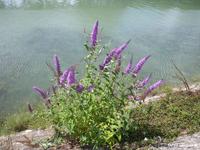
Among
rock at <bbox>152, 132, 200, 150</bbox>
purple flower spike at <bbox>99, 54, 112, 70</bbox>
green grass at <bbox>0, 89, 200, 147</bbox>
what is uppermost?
purple flower spike at <bbox>99, 54, 112, 70</bbox>

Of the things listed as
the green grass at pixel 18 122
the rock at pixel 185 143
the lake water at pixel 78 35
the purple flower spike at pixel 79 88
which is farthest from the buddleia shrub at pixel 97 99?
the lake water at pixel 78 35

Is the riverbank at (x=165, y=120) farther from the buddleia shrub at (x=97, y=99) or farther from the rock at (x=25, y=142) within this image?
the buddleia shrub at (x=97, y=99)

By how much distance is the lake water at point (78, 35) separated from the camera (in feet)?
30.3

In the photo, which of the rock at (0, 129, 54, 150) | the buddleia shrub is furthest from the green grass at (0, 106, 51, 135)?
the buddleia shrub

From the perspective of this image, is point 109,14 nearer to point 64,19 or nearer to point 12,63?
point 64,19

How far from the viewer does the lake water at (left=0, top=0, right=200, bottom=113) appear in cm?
923

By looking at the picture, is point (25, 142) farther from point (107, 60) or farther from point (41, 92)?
point (107, 60)

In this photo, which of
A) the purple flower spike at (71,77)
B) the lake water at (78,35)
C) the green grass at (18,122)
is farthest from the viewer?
the lake water at (78,35)

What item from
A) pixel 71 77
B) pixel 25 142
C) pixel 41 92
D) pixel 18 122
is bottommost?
pixel 18 122

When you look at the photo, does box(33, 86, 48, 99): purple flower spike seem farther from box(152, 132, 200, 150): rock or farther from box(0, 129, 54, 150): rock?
box(152, 132, 200, 150): rock

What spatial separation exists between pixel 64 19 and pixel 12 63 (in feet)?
15.4

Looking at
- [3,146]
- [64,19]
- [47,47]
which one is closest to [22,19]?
[64,19]

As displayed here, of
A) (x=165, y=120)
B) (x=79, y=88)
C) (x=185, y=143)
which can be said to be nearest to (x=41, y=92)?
(x=79, y=88)

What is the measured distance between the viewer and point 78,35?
12367 mm
